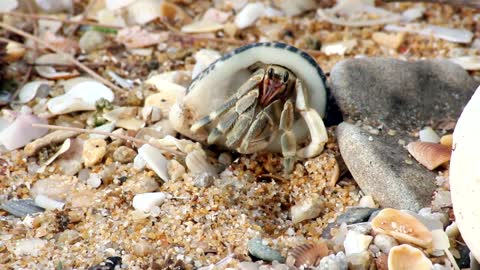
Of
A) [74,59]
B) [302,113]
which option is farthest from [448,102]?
[74,59]

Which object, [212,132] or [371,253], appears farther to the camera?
[212,132]

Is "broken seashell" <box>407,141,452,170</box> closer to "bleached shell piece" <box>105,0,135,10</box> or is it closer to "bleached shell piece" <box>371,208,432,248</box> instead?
"bleached shell piece" <box>371,208,432,248</box>

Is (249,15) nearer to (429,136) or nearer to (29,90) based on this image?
(29,90)

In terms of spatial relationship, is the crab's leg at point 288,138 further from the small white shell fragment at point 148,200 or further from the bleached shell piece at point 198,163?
the small white shell fragment at point 148,200

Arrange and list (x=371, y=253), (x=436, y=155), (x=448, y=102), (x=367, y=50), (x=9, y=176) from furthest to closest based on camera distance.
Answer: (x=367, y=50), (x=448, y=102), (x=9, y=176), (x=436, y=155), (x=371, y=253)

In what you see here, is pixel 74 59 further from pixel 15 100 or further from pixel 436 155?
pixel 436 155

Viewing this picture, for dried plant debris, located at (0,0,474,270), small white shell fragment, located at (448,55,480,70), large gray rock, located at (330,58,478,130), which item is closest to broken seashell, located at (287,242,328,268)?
dried plant debris, located at (0,0,474,270)
